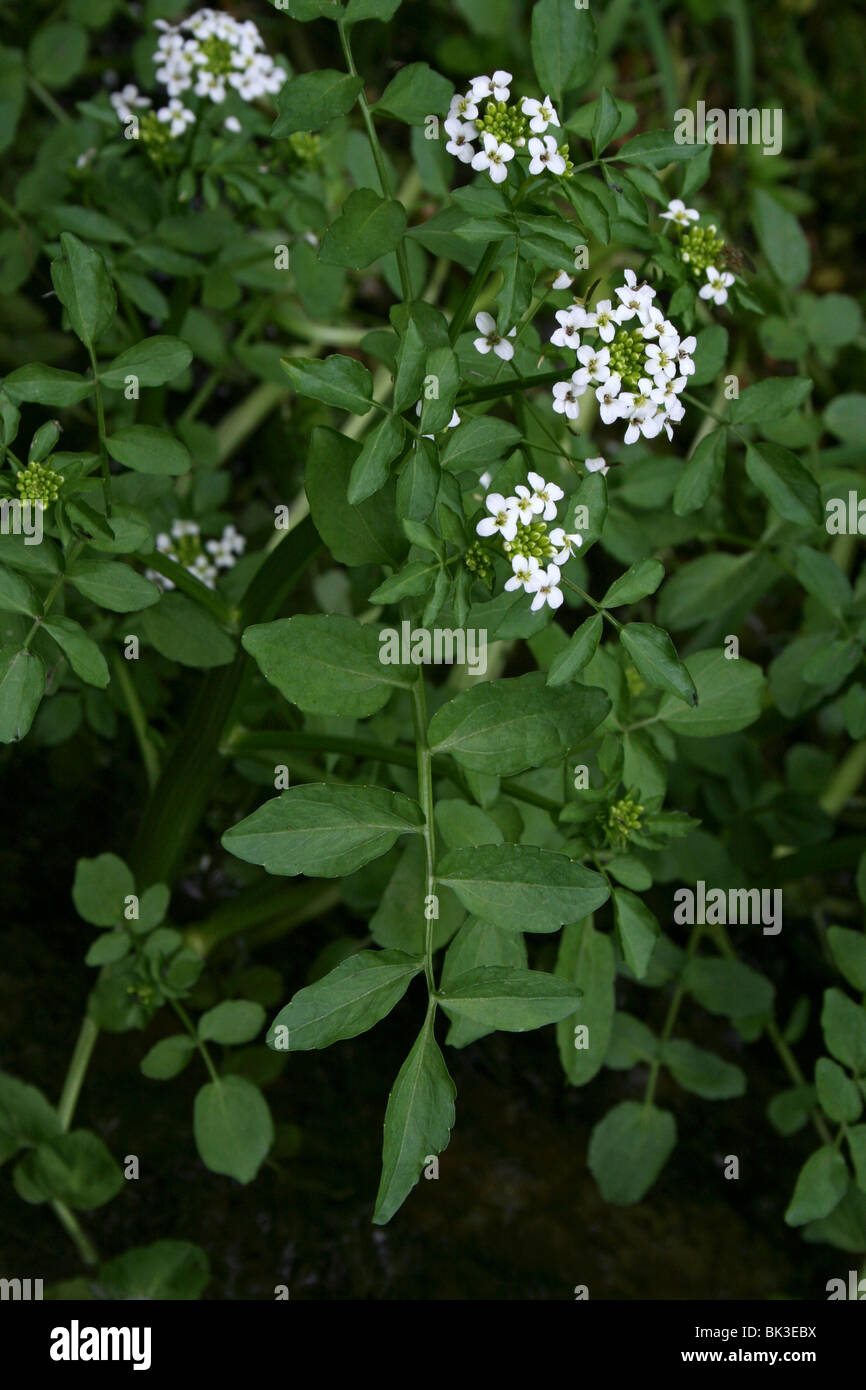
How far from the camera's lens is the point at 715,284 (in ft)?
4.29

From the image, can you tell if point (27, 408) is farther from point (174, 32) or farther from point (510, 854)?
point (510, 854)

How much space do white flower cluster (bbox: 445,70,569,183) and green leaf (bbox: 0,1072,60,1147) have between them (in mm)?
1330

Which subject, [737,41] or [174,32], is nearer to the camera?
[174,32]

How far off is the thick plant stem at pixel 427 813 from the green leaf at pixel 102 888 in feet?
1.80

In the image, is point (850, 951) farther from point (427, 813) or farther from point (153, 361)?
point (153, 361)

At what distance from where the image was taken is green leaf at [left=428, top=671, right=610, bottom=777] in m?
1.25

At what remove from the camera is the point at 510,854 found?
1.22 m

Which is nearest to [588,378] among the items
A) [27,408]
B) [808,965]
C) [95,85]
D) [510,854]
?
[510,854]

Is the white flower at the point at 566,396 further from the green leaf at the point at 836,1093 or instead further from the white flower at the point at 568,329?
the green leaf at the point at 836,1093

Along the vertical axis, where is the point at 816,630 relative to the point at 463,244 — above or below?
below

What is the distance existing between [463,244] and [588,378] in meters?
0.32

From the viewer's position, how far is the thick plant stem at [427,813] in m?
1.23

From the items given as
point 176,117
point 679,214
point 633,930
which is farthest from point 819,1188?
point 176,117

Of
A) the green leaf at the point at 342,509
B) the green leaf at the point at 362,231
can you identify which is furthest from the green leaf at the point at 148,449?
the green leaf at the point at 362,231
